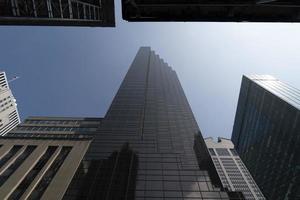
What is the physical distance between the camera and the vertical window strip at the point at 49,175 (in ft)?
132

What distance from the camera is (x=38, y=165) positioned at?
160 feet

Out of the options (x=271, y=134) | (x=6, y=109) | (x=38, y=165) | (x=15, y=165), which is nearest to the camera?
(x=15, y=165)

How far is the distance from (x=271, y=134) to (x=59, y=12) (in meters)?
108

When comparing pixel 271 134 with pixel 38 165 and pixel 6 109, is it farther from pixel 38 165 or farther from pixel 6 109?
pixel 6 109

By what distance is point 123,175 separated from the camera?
50.3m

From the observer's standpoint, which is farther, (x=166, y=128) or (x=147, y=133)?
(x=166, y=128)

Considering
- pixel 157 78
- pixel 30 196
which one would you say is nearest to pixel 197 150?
pixel 30 196

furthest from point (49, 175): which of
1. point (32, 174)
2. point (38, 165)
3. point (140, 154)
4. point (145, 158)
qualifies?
point (140, 154)

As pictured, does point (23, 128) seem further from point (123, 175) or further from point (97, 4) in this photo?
point (97, 4)

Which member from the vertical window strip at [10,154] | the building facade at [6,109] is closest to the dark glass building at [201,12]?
the vertical window strip at [10,154]

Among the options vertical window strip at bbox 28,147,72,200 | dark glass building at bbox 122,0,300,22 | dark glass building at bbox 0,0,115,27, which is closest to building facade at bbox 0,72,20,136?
vertical window strip at bbox 28,147,72,200

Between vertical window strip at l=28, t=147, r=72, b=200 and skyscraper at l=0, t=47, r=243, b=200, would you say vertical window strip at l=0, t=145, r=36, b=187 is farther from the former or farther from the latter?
vertical window strip at l=28, t=147, r=72, b=200

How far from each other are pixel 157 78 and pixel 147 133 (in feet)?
296

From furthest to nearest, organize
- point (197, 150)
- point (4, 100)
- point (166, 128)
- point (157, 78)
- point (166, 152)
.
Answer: point (4, 100) < point (157, 78) < point (166, 128) < point (197, 150) < point (166, 152)
